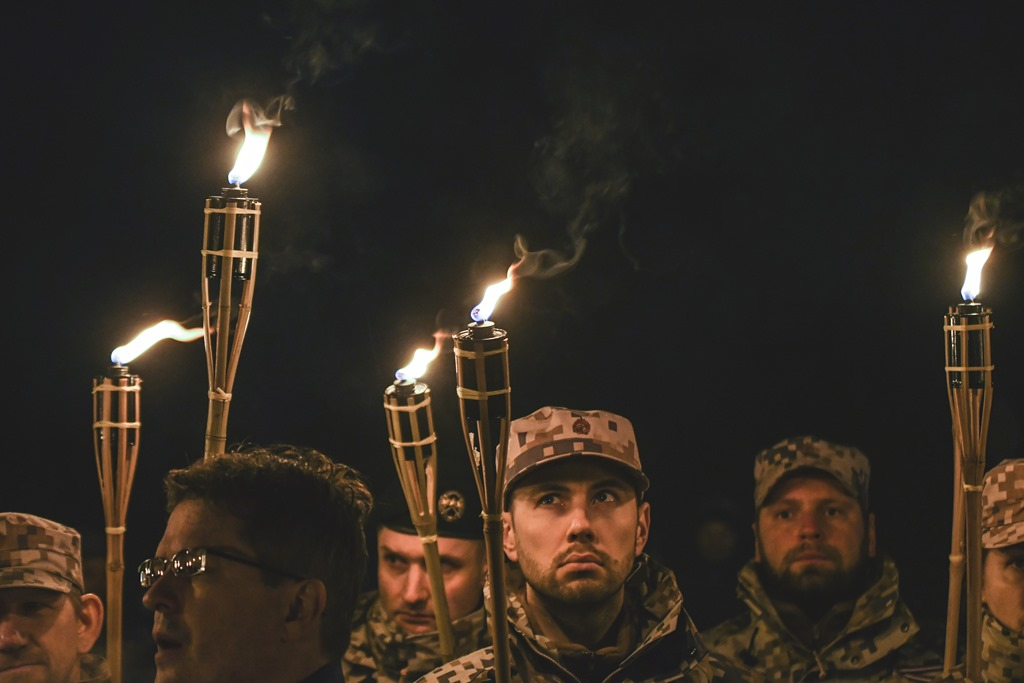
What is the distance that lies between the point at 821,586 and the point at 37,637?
2562mm

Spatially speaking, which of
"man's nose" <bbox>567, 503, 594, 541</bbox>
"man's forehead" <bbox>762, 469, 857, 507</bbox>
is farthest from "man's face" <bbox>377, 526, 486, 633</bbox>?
"man's forehead" <bbox>762, 469, 857, 507</bbox>

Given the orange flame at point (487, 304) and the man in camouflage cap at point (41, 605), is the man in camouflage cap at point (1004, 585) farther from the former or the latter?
the man in camouflage cap at point (41, 605)

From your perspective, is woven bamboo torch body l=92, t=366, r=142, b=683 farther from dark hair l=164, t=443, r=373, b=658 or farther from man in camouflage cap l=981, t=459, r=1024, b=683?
man in camouflage cap l=981, t=459, r=1024, b=683

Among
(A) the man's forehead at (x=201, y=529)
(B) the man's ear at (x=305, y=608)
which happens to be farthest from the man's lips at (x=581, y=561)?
(A) the man's forehead at (x=201, y=529)

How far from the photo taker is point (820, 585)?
5.03 m

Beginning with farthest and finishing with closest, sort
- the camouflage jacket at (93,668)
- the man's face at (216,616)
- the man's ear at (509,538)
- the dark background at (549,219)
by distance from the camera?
the dark background at (549,219) → the camouflage jacket at (93,668) → the man's ear at (509,538) → the man's face at (216,616)

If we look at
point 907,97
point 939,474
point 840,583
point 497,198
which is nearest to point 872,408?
point 939,474

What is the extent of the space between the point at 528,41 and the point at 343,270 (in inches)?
43.6

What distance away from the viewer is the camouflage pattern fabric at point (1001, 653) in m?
4.62

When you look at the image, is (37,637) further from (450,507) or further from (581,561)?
(581,561)

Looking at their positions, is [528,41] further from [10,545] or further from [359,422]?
[10,545]

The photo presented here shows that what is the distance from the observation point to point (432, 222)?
547cm

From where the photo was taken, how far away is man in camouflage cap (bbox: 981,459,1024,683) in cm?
461

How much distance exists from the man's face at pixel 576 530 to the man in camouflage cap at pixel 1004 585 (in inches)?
48.2
